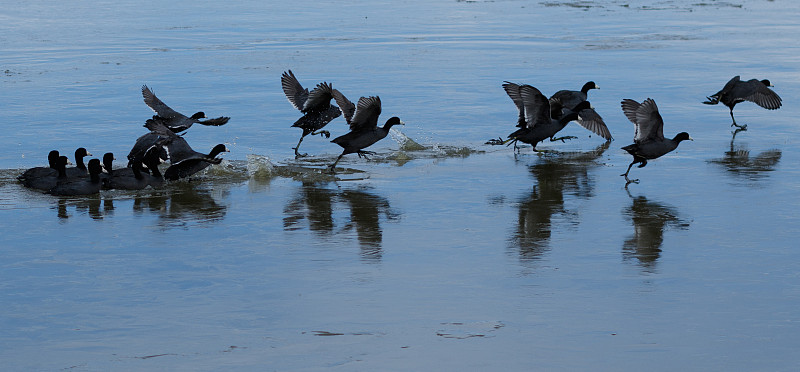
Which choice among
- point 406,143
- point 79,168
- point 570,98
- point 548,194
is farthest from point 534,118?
point 79,168

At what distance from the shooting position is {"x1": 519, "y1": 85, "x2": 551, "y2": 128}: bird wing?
1373cm

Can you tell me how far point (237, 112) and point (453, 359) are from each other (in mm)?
11186

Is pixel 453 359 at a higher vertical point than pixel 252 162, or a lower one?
lower

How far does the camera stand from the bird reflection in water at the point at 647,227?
881 centimetres

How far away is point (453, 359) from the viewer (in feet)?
21.1

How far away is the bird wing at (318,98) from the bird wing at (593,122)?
Result: 138 inches

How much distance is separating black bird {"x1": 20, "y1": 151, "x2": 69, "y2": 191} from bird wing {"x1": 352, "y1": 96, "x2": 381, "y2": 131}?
358 cm

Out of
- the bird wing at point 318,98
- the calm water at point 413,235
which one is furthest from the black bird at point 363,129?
the bird wing at point 318,98

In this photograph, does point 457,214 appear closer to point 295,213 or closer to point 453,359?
point 295,213

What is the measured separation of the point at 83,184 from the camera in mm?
11492

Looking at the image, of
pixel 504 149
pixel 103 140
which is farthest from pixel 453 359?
pixel 103 140

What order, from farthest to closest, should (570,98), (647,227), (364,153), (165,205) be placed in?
(570,98) → (364,153) → (165,205) → (647,227)

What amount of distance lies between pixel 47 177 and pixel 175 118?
2.89 meters

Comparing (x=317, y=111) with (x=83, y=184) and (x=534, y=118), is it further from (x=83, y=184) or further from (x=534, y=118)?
(x=83, y=184)
